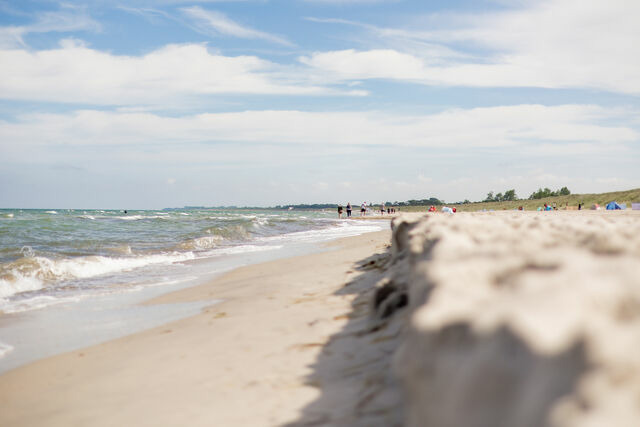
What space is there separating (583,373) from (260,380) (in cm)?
217

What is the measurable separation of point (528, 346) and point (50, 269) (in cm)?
970

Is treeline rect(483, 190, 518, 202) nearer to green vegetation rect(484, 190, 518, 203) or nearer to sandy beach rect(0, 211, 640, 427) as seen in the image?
green vegetation rect(484, 190, 518, 203)

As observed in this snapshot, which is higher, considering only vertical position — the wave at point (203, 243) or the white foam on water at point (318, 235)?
the wave at point (203, 243)

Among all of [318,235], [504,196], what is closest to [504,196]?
[504,196]

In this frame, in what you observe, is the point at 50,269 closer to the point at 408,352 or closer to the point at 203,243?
the point at 203,243

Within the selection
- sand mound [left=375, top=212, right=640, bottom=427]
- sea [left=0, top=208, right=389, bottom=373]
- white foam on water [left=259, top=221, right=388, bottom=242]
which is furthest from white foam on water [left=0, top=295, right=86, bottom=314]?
white foam on water [left=259, top=221, right=388, bottom=242]

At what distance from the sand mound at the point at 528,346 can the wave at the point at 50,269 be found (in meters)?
7.91

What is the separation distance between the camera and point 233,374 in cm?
302

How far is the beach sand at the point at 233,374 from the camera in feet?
7.97

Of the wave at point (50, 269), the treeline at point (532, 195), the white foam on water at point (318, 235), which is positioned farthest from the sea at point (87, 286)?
the treeline at point (532, 195)

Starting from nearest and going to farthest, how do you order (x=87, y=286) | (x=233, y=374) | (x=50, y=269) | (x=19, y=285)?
(x=233, y=374)
(x=87, y=286)
(x=19, y=285)
(x=50, y=269)

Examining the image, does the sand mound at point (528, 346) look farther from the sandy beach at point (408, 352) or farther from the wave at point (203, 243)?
the wave at point (203, 243)

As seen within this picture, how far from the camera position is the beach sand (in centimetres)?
243

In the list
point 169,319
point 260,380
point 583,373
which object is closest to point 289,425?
point 260,380
